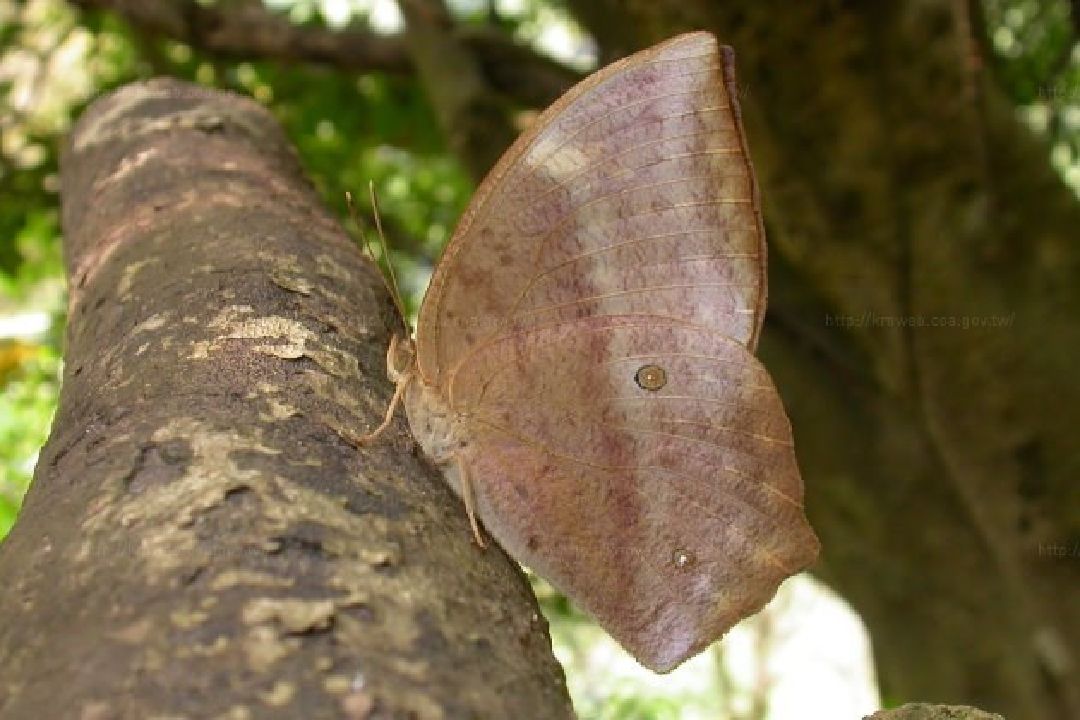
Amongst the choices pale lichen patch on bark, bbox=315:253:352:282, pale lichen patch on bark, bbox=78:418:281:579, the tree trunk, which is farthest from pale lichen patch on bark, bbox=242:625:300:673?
the tree trunk

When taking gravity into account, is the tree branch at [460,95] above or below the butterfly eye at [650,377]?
below

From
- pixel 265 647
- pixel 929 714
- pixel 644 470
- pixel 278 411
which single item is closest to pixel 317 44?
pixel 644 470

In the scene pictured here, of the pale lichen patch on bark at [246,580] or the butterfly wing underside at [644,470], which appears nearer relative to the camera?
the pale lichen patch on bark at [246,580]

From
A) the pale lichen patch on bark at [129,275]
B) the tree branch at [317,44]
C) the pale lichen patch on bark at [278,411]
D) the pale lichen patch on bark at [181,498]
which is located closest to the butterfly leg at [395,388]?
the pale lichen patch on bark at [278,411]

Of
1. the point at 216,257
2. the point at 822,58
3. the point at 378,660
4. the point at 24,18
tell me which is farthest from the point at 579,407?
the point at 24,18

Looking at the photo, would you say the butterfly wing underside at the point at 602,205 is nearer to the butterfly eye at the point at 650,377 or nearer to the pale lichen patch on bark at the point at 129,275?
the butterfly eye at the point at 650,377

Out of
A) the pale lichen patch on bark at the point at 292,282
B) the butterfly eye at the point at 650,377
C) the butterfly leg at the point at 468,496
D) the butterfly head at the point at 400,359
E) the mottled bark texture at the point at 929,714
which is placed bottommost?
the mottled bark texture at the point at 929,714

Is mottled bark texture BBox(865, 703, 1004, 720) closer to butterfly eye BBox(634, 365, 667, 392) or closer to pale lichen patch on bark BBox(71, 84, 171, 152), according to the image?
butterfly eye BBox(634, 365, 667, 392)
